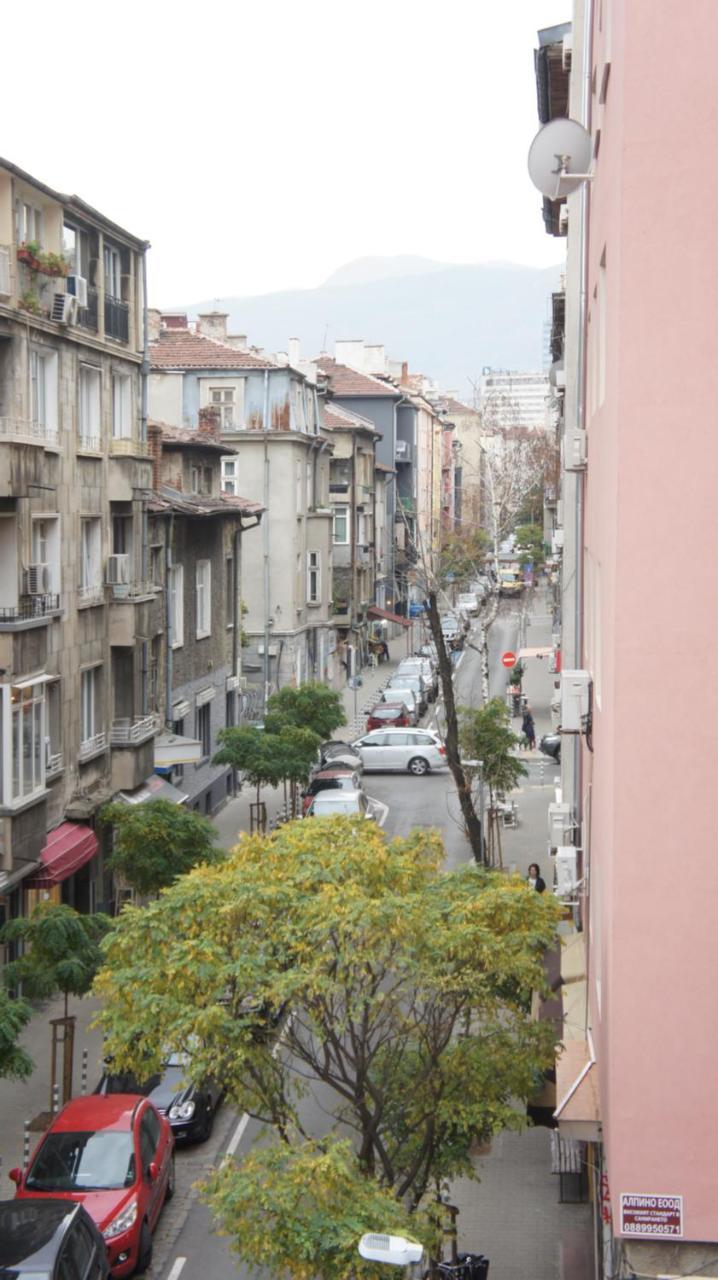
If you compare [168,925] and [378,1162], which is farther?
[378,1162]

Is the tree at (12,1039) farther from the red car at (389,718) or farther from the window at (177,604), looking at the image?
the red car at (389,718)

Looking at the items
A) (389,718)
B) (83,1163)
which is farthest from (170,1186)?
(389,718)

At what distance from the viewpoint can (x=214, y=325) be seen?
56.9m

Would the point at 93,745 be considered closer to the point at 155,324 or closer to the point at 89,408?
the point at 89,408

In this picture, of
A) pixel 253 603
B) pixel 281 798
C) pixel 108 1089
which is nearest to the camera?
pixel 108 1089

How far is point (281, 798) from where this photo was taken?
138ft

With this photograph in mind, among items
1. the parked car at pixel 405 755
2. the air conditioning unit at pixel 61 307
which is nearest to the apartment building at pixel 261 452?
the parked car at pixel 405 755

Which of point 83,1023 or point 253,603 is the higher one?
point 253,603

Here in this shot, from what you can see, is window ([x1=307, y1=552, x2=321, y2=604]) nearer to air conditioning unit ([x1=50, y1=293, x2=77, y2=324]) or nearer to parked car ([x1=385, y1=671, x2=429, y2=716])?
parked car ([x1=385, y1=671, x2=429, y2=716])

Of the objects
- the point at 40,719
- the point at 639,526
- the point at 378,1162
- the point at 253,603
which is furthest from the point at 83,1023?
the point at 253,603

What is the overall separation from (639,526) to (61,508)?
18650mm

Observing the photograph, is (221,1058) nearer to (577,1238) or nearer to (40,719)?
(577,1238)

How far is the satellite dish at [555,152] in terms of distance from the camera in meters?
13.0

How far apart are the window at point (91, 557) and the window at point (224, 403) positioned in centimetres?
2363
